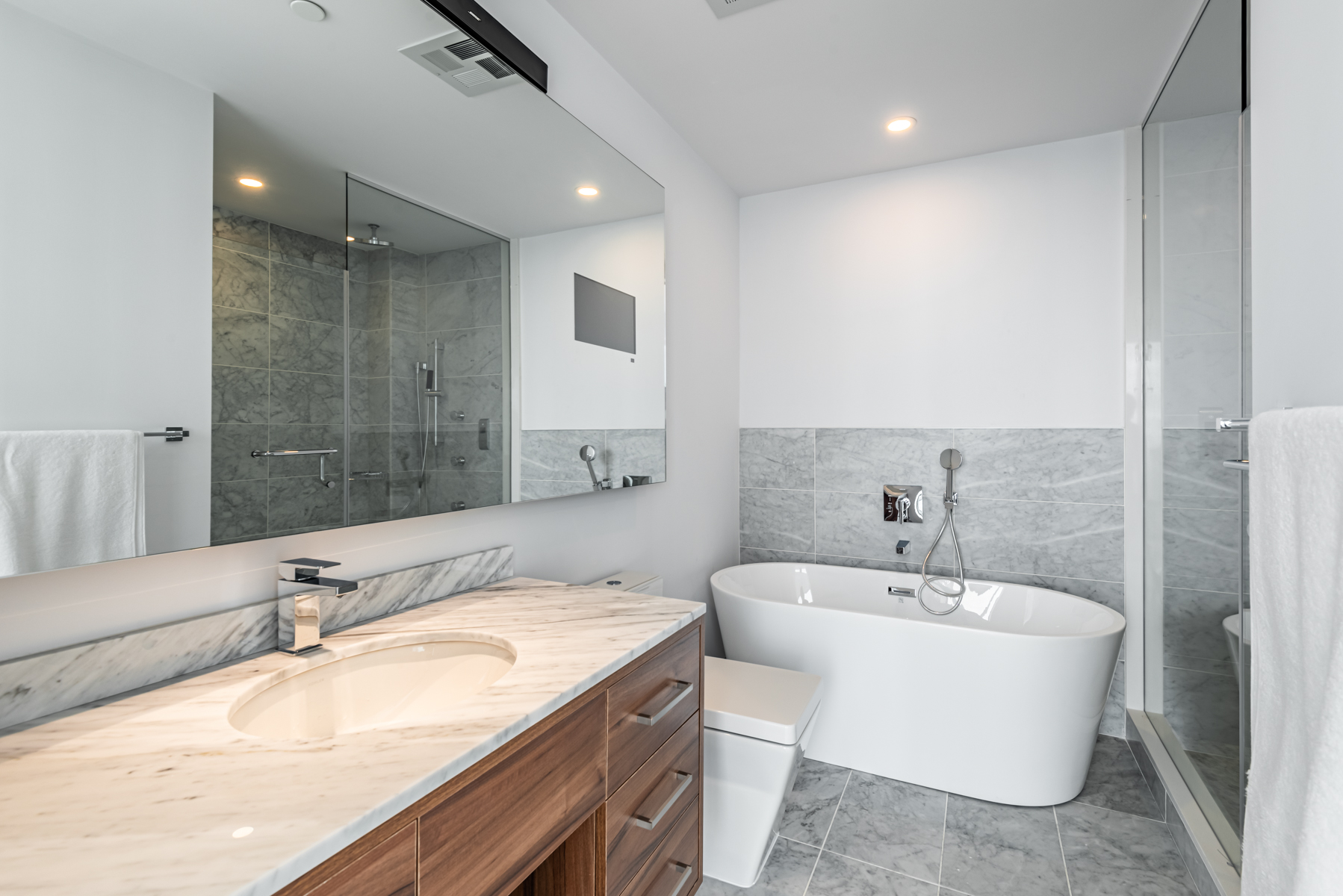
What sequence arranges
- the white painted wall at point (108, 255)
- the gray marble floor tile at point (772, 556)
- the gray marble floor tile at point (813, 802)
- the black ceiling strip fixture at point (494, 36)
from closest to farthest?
the white painted wall at point (108, 255) < the black ceiling strip fixture at point (494, 36) < the gray marble floor tile at point (813, 802) < the gray marble floor tile at point (772, 556)

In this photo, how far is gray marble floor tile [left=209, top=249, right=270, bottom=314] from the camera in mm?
1007

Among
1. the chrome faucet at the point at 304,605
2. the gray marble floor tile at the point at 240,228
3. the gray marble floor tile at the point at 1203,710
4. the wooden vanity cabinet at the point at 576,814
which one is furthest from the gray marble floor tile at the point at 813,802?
the gray marble floor tile at the point at 240,228

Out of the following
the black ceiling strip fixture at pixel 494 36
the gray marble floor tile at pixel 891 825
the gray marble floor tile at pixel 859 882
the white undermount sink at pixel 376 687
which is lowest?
the gray marble floor tile at pixel 859 882

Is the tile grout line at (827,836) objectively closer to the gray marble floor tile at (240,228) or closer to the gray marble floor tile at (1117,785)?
the gray marble floor tile at (1117,785)

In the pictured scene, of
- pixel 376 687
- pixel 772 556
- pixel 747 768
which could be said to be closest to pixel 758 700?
pixel 747 768

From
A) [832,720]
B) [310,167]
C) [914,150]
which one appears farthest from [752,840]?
[914,150]

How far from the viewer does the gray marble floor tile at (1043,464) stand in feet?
8.54

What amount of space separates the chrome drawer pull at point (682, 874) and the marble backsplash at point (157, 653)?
33.0 inches

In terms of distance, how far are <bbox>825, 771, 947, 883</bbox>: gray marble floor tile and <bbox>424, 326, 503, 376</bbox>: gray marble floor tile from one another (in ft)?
5.74

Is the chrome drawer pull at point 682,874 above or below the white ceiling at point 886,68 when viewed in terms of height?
below

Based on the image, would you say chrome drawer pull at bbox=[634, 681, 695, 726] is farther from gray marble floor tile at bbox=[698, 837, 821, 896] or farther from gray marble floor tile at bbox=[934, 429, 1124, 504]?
gray marble floor tile at bbox=[934, 429, 1124, 504]

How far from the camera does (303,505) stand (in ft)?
3.86

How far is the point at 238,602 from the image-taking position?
1.11m

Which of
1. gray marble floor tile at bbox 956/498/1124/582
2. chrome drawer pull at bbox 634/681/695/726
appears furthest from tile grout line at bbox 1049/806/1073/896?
chrome drawer pull at bbox 634/681/695/726
